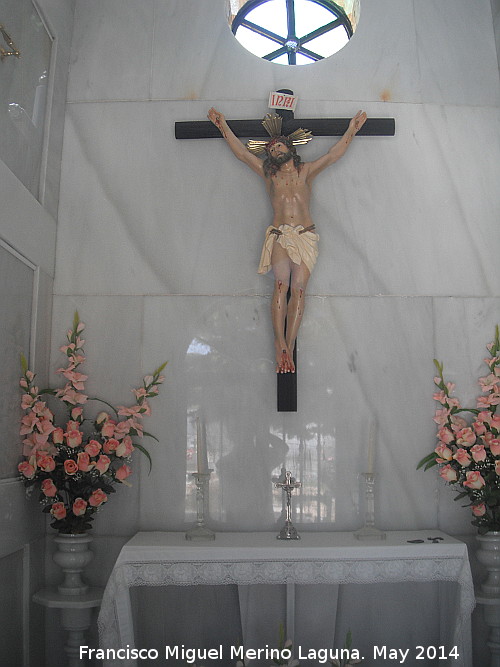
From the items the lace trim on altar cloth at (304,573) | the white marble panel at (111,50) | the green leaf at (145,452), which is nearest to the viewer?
the lace trim on altar cloth at (304,573)

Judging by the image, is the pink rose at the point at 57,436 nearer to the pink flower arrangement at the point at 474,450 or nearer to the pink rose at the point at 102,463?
the pink rose at the point at 102,463

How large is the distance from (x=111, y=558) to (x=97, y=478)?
1.78 ft

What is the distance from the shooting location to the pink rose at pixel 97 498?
11.3 ft

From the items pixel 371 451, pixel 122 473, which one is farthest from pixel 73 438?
pixel 371 451

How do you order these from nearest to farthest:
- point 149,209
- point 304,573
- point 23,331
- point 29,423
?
1. point 304,573
2. point 29,423
3. point 23,331
4. point 149,209

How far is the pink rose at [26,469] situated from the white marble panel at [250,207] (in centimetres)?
113

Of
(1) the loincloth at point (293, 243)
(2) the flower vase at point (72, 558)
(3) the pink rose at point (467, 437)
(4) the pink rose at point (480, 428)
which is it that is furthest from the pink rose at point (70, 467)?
(4) the pink rose at point (480, 428)

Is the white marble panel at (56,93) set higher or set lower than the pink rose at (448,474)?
higher

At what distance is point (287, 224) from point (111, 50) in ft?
5.65

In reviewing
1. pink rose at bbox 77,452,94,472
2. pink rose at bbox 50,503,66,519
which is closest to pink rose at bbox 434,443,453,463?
pink rose at bbox 77,452,94,472

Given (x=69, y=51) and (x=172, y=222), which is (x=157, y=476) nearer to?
(x=172, y=222)

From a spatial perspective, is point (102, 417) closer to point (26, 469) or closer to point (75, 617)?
point (26, 469)

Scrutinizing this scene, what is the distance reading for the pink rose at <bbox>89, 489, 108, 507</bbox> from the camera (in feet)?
11.3

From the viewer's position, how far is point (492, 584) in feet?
11.4
